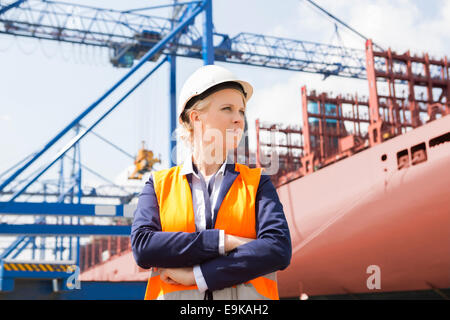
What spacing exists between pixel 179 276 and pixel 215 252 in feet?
0.39

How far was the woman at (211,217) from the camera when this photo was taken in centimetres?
138

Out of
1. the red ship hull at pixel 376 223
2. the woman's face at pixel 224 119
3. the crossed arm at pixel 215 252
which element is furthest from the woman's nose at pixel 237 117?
the red ship hull at pixel 376 223

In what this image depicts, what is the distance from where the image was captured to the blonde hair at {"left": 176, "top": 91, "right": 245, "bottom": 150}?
155 cm

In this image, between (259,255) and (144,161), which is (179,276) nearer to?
(259,255)

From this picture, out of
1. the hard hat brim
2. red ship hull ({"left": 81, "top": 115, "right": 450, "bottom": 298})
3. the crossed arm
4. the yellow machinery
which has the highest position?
the yellow machinery

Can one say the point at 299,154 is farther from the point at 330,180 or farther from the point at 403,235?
the point at 403,235

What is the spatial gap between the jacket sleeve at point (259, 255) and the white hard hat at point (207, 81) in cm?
35

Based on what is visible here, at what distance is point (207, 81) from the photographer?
1509mm

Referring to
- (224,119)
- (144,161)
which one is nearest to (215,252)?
(224,119)

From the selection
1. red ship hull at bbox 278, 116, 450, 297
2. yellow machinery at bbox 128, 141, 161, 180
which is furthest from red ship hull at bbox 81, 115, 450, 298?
yellow machinery at bbox 128, 141, 161, 180

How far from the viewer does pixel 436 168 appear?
27.1 feet

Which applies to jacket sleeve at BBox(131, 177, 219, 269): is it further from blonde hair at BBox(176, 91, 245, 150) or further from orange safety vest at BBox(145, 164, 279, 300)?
blonde hair at BBox(176, 91, 245, 150)

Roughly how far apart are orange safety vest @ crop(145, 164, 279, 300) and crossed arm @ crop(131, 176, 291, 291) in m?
0.03
